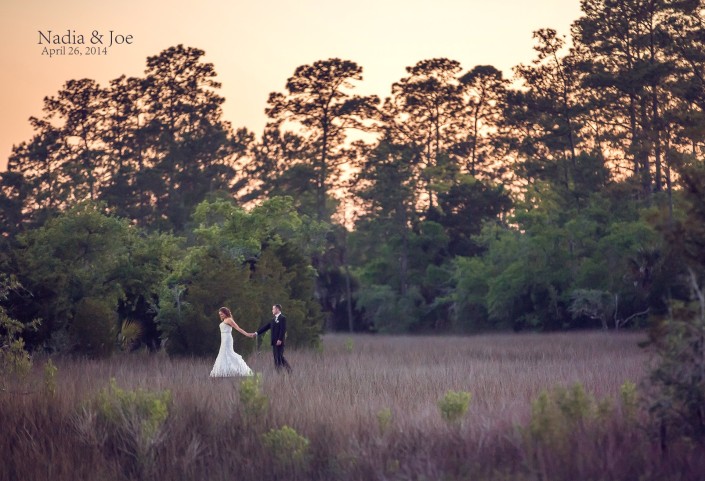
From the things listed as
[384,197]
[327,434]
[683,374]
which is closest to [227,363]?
[327,434]

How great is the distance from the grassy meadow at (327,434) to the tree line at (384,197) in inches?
469

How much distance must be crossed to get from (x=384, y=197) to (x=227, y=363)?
126 ft

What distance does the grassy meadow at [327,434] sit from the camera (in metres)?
10.4

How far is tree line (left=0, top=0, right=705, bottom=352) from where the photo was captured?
30.9m

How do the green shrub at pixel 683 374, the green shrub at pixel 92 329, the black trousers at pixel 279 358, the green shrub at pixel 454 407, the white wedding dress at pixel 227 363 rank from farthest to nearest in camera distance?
1. the green shrub at pixel 92 329
2. the black trousers at pixel 279 358
3. the white wedding dress at pixel 227 363
4. the green shrub at pixel 454 407
5. the green shrub at pixel 683 374

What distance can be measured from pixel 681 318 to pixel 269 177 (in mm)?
55438

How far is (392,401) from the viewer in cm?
1530

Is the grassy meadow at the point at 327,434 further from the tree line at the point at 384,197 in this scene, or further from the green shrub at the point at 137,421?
the tree line at the point at 384,197

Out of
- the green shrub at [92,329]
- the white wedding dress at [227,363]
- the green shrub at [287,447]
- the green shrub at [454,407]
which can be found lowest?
the green shrub at [287,447]

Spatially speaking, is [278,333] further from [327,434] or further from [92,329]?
[327,434]

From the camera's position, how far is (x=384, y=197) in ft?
195

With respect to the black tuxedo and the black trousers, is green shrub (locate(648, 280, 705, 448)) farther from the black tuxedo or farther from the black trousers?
the black trousers

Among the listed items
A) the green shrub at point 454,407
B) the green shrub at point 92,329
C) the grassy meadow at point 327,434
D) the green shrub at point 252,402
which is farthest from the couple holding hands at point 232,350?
the green shrub at point 454,407

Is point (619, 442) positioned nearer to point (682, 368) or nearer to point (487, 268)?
point (682, 368)
